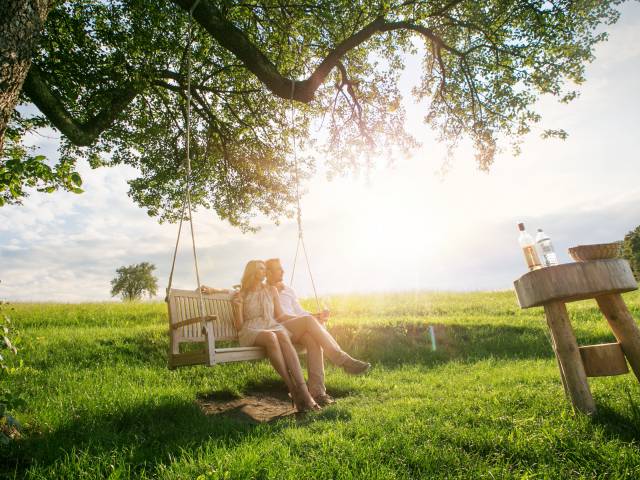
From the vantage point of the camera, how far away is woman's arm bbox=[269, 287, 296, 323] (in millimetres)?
5863

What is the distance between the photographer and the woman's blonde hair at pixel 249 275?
5996 millimetres

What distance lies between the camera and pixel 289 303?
20.2 ft

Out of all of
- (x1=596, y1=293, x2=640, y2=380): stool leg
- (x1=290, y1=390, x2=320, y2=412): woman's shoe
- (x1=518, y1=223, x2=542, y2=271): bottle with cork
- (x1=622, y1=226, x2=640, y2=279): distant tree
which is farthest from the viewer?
(x1=622, y1=226, x2=640, y2=279): distant tree

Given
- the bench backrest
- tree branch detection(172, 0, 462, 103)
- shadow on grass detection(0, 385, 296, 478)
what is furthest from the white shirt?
tree branch detection(172, 0, 462, 103)

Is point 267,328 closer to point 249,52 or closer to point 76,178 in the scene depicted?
point 76,178

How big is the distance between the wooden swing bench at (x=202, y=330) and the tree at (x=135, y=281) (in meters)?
48.6

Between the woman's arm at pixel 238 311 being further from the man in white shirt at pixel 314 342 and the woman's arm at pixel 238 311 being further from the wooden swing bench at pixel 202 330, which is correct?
the man in white shirt at pixel 314 342

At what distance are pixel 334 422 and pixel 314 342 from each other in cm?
168

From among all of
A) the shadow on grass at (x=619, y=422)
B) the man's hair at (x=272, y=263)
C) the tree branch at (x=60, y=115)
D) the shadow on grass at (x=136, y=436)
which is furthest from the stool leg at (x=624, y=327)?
the tree branch at (x=60, y=115)

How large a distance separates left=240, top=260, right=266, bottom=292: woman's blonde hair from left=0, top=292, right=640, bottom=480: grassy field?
4.61 feet

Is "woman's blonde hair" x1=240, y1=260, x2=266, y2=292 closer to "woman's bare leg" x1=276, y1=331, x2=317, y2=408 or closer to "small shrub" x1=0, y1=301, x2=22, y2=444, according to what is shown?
"woman's bare leg" x1=276, y1=331, x2=317, y2=408

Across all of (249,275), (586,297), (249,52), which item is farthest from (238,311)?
(586,297)

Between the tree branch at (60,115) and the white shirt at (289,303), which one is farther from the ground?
the tree branch at (60,115)

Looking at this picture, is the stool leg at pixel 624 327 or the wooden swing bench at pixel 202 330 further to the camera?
the wooden swing bench at pixel 202 330
